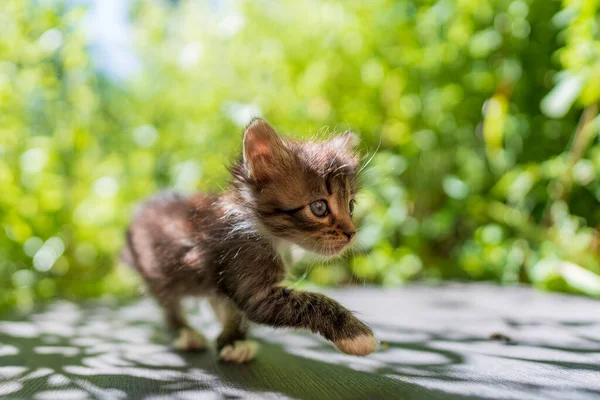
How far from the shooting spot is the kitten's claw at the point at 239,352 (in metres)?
1.56

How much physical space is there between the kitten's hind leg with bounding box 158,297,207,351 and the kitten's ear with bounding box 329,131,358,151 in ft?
2.61

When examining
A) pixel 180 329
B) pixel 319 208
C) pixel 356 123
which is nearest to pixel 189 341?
pixel 180 329

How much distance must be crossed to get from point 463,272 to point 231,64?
2.15 metres

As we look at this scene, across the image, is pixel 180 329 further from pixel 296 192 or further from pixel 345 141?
pixel 345 141

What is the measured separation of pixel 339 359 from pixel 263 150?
0.65 meters

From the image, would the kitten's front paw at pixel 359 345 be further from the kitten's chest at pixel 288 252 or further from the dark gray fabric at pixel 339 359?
the kitten's chest at pixel 288 252

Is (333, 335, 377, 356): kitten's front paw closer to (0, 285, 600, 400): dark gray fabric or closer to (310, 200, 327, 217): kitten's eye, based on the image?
(0, 285, 600, 400): dark gray fabric

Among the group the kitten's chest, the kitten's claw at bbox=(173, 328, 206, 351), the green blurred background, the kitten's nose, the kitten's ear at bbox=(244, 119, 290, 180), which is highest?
the green blurred background

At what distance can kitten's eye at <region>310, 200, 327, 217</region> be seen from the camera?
4.87 ft

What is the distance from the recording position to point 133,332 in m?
2.02

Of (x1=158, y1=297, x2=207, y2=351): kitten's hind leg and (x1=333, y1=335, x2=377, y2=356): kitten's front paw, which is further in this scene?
(x1=158, y1=297, x2=207, y2=351): kitten's hind leg

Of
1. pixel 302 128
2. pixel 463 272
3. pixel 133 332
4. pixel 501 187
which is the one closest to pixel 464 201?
pixel 501 187

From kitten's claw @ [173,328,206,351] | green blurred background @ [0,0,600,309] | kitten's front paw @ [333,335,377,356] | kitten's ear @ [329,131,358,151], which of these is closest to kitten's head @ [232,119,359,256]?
kitten's ear @ [329,131,358,151]

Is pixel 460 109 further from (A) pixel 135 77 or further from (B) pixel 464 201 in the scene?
(A) pixel 135 77
